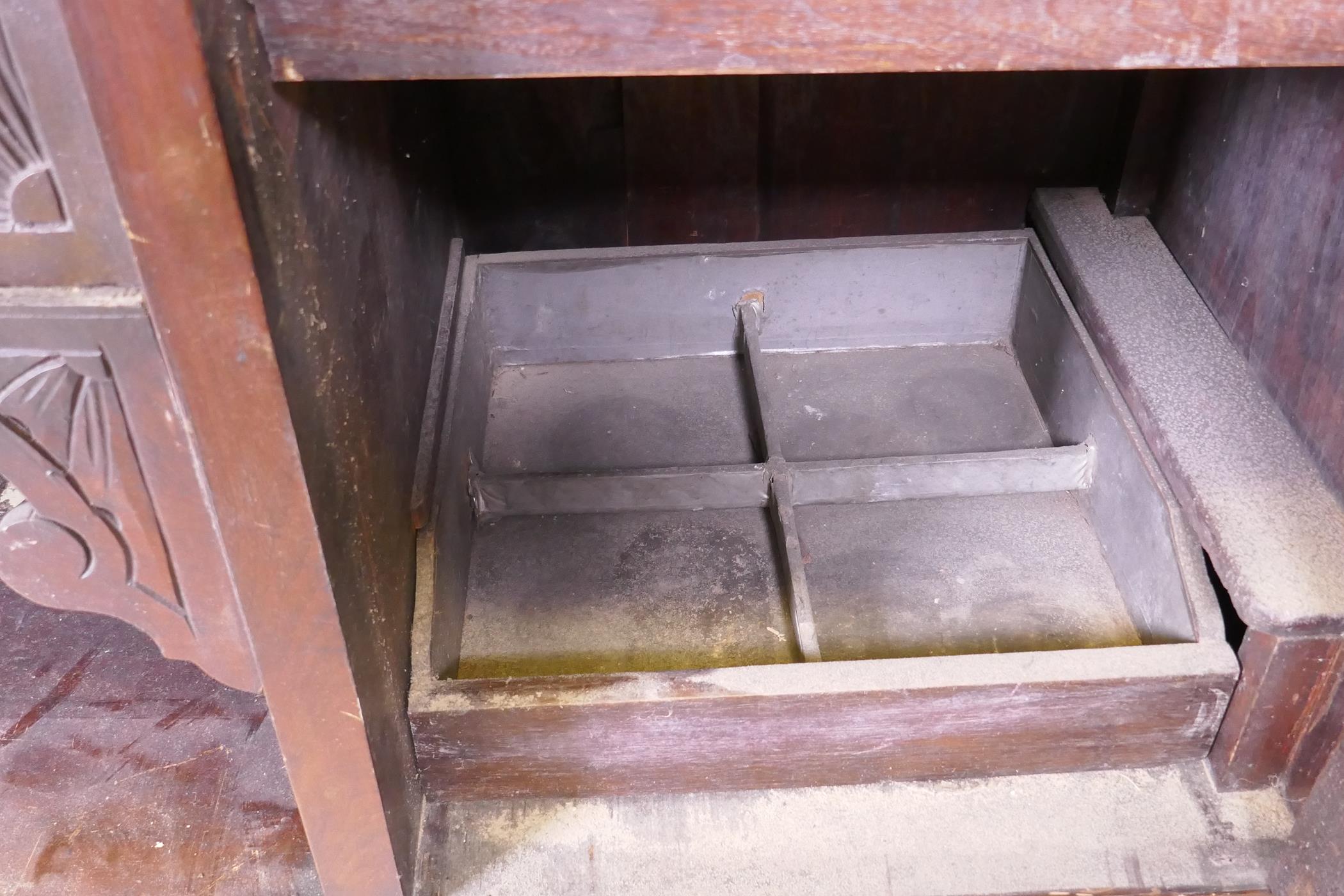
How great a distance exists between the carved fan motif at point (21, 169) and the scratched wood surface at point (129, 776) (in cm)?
65

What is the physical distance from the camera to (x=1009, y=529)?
1.33 meters

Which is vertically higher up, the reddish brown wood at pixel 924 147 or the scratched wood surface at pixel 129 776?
the reddish brown wood at pixel 924 147

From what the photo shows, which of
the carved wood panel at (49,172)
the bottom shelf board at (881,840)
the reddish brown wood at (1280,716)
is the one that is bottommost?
the bottom shelf board at (881,840)

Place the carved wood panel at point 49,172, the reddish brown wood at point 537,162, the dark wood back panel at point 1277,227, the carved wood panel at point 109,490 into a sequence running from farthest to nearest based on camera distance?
the reddish brown wood at point 537,162 → the dark wood back panel at point 1277,227 → the carved wood panel at point 109,490 → the carved wood panel at point 49,172

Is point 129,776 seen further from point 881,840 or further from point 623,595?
point 881,840

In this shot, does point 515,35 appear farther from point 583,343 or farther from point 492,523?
point 583,343

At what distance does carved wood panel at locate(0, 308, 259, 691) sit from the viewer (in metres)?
0.70

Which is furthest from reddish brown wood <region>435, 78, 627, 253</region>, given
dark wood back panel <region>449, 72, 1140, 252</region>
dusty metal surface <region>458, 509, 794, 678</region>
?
dusty metal surface <region>458, 509, 794, 678</region>

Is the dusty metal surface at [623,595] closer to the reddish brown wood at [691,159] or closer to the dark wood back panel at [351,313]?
the dark wood back panel at [351,313]

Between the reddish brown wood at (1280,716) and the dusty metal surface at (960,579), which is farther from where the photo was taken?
the dusty metal surface at (960,579)

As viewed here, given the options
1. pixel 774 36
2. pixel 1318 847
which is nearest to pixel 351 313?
pixel 774 36

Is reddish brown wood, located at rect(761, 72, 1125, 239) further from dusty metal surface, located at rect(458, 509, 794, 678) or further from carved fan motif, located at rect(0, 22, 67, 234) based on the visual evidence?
carved fan motif, located at rect(0, 22, 67, 234)

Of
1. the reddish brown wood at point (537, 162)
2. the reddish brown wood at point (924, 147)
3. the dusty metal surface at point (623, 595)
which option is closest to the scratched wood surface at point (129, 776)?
the dusty metal surface at point (623, 595)

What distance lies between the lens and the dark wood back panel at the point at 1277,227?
110 centimetres
